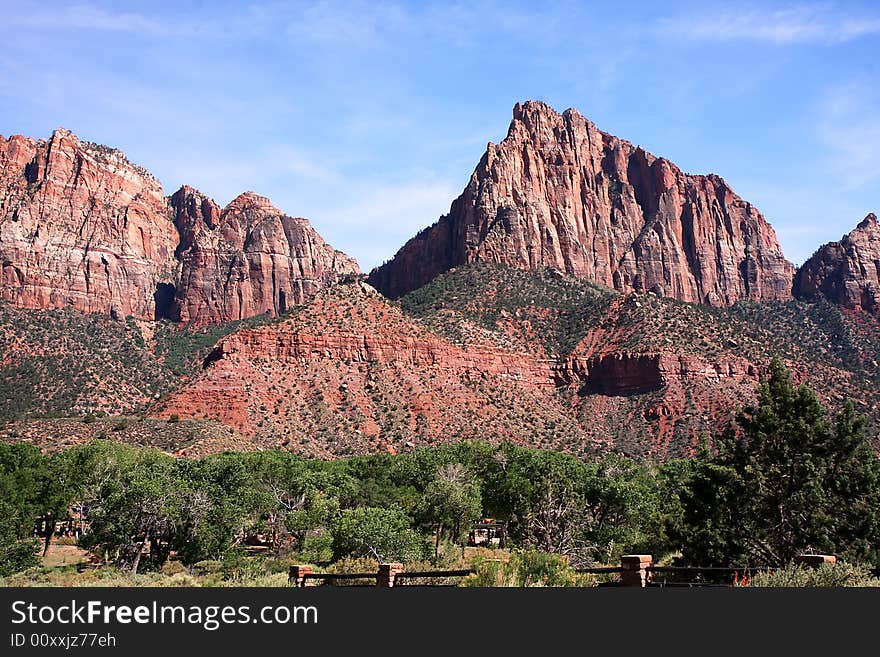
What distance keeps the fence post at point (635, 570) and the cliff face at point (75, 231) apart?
146200 mm

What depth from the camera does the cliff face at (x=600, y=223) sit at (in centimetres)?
15575

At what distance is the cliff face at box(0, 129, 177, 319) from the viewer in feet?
497

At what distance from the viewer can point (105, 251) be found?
560 feet

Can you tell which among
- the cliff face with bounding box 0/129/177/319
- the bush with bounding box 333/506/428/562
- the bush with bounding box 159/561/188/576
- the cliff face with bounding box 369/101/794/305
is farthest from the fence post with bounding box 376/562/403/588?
the cliff face with bounding box 0/129/177/319

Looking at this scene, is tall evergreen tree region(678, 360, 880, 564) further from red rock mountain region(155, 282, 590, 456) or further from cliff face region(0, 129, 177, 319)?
cliff face region(0, 129, 177, 319)

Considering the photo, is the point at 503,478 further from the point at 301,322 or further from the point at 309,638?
the point at 301,322

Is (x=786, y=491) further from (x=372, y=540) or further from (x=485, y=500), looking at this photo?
(x=485, y=500)

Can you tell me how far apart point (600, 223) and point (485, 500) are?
124 metres

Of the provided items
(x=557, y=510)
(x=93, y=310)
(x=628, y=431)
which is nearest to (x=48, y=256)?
(x=93, y=310)

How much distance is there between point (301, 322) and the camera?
109m

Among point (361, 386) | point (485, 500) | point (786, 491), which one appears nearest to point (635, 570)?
point (786, 491)

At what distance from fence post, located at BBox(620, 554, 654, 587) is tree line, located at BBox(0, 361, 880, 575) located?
434 inches

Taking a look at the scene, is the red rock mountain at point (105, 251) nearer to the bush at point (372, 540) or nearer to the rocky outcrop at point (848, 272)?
the rocky outcrop at point (848, 272)

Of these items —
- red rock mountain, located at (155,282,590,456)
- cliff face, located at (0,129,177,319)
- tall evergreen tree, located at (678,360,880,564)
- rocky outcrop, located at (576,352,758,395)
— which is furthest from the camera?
cliff face, located at (0,129,177,319)
